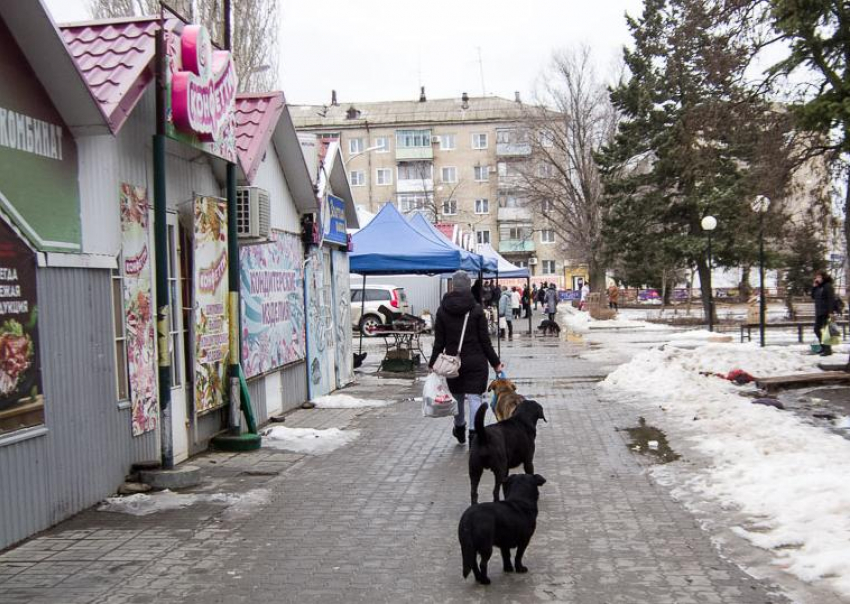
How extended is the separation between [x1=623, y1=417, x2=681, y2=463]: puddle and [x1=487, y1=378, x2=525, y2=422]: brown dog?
162 cm

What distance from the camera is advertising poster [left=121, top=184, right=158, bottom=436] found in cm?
762

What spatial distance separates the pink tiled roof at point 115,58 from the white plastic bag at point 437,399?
415cm

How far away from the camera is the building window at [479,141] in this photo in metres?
78.4

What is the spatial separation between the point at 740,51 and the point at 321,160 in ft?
25.1

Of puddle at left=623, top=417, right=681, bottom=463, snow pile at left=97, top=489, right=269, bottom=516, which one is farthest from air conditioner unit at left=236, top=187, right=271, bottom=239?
puddle at left=623, top=417, right=681, bottom=463

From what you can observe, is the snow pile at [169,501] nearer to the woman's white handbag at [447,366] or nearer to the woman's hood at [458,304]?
the woman's white handbag at [447,366]

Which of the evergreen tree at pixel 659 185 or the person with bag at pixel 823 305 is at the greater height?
the evergreen tree at pixel 659 185

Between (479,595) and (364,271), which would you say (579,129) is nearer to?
(364,271)

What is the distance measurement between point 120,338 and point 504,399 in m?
3.72

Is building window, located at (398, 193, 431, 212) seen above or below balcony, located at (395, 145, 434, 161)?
below


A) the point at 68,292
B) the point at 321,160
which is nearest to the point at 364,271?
the point at 321,160

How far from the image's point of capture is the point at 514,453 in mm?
7422

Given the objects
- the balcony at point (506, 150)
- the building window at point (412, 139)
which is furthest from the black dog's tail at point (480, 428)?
the building window at point (412, 139)

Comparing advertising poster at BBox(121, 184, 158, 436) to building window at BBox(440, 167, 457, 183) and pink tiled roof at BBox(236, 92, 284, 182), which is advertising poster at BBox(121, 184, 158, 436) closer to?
pink tiled roof at BBox(236, 92, 284, 182)
